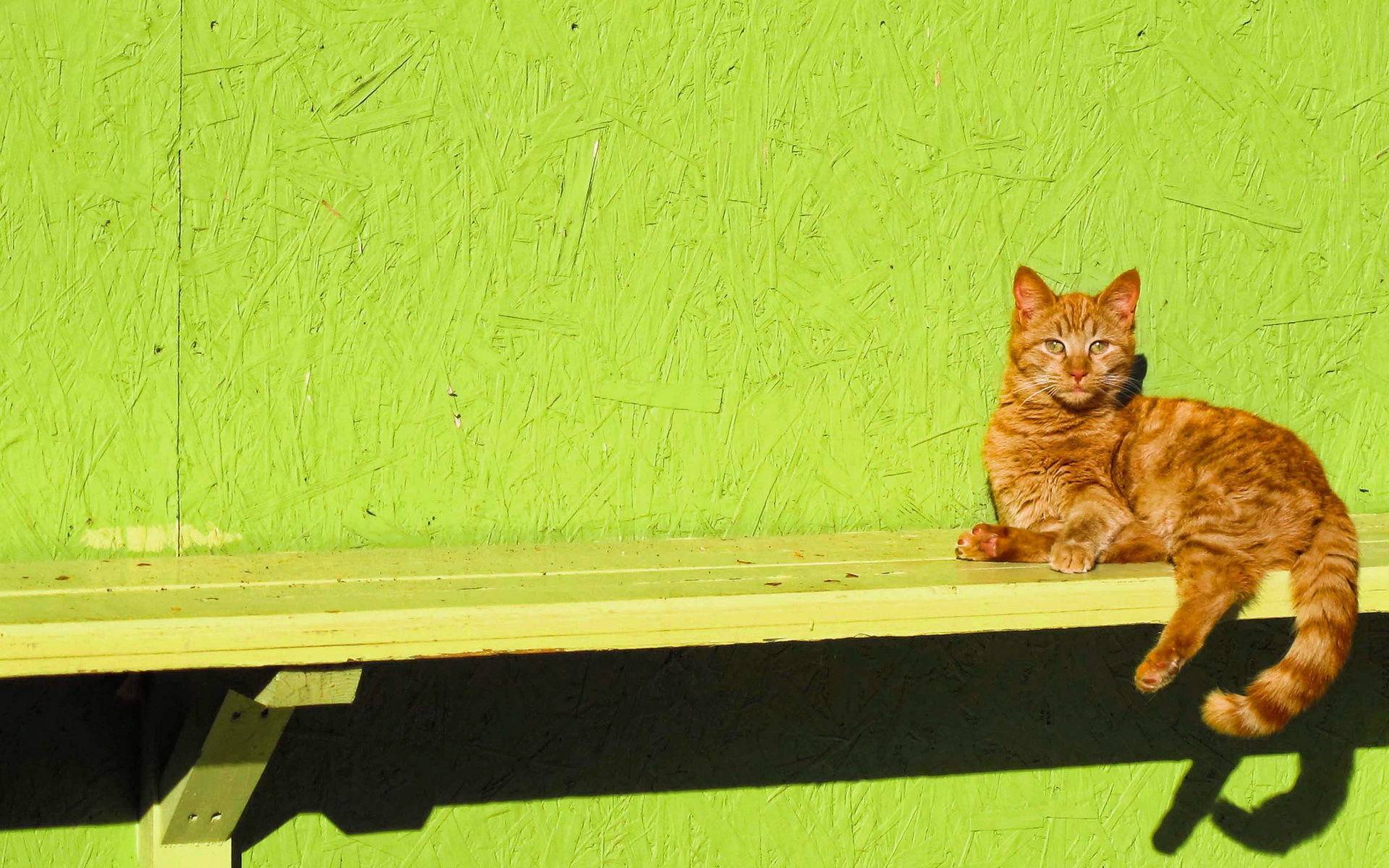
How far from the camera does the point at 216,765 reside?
162cm

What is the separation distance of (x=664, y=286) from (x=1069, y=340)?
651mm

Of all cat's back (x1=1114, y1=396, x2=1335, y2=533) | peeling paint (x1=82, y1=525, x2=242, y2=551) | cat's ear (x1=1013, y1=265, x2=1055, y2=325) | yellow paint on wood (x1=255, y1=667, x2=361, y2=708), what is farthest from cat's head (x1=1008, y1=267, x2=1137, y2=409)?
peeling paint (x1=82, y1=525, x2=242, y2=551)

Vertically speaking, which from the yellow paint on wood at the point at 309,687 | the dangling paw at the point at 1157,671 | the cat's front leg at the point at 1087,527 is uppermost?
the cat's front leg at the point at 1087,527

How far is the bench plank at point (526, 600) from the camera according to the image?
1.35 m

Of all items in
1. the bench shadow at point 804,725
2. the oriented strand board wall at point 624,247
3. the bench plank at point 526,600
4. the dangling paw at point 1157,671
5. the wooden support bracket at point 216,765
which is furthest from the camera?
the bench shadow at point 804,725

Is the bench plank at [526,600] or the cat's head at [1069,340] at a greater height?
the cat's head at [1069,340]

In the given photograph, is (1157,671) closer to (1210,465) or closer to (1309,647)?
(1309,647)

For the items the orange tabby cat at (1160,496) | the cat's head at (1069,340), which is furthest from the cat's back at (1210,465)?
the cat's head at (1069,340)

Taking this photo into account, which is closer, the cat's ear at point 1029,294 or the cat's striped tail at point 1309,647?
the cat's striped tail at point 1309,647

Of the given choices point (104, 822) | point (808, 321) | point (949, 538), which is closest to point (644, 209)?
point (808, 321)

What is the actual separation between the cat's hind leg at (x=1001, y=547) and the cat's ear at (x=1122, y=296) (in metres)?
0.42

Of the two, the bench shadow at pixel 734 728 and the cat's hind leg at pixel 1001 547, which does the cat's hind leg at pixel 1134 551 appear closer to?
the cat's hind leg at pixel 1001 547

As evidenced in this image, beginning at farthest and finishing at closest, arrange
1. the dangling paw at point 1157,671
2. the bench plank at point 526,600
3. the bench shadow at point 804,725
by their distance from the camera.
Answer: the bench shadow at point 804,725 → the dangling paw at point 1157,671 → the bench plank at point 526,600

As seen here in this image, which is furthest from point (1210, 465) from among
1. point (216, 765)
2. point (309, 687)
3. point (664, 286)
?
point (216, 765)
